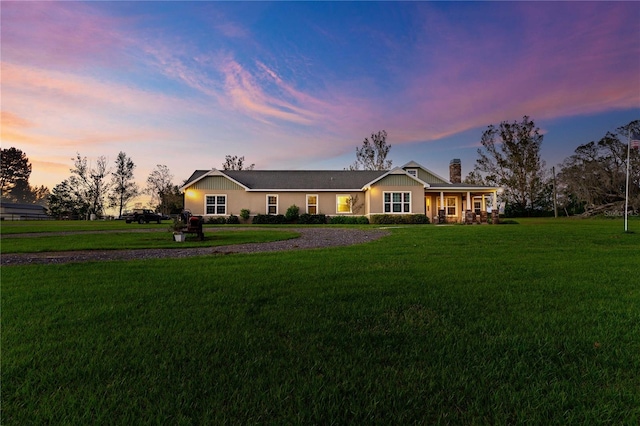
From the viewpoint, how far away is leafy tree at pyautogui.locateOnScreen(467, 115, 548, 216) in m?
43.4

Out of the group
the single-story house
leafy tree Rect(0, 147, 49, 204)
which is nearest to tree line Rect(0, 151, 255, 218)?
the single-story house

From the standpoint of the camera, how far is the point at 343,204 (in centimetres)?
2744

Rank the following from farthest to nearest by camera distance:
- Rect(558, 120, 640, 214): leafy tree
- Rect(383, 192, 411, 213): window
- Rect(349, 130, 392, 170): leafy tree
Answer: Rect(349, 130, 392, 170): leafy tree → Rect(558, 120, 640, 214): leafy tree → Rect(383, 192, 411, 213): window

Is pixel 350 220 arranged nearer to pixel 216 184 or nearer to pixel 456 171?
pixel 216 184

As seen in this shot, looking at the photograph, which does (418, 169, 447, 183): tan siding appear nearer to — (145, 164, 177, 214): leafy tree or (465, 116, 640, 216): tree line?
(465, 116, 640, 216): tree line

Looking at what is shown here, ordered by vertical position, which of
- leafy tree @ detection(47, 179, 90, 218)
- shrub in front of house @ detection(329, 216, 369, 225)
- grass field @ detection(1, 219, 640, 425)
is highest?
leafy tree @ detection(47, 179, 90, 218)

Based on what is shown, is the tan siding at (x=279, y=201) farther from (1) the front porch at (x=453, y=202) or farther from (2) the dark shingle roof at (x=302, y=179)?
(1) the front porch at (x=453, y=202)

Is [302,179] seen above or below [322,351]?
above

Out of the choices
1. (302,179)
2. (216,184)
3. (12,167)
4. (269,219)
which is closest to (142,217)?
(216,184)

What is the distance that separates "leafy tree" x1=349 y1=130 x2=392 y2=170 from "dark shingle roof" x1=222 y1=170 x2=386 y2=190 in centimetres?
1400

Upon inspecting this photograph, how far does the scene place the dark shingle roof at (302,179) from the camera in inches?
1089

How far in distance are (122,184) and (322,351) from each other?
55.4m

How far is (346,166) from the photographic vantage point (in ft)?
155

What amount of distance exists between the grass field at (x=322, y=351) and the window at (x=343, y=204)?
22612 millimetres
